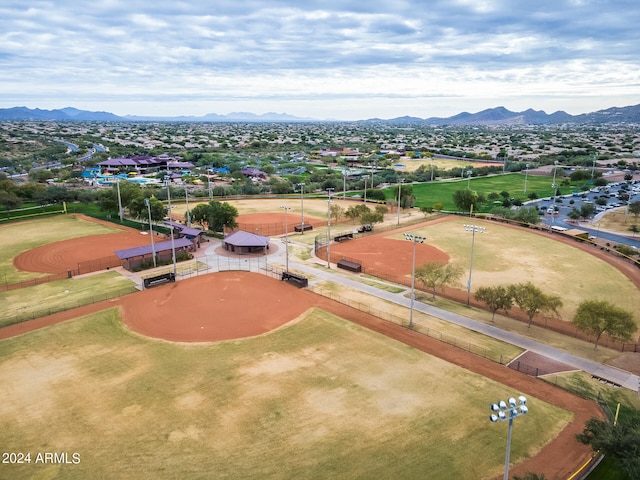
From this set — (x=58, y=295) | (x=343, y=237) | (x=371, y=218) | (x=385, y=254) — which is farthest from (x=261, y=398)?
(x=371, y=218)

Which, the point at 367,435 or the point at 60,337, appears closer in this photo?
the point at 367,435

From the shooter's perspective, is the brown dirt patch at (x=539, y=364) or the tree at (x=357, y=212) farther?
the tree at (x=357, y=212)

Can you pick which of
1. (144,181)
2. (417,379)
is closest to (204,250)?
(417,379)

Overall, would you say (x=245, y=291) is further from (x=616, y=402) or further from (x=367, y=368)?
(x=616, y=402)

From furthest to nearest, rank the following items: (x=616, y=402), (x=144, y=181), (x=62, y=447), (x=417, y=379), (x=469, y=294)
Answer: (x=144, y=181) → (x=469, y=294) → (x=417, y=379) → (x=616, y=402) → (x=62, y=447)

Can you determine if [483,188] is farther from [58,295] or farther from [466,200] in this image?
[58,295]

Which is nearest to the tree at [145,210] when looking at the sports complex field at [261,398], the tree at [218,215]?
the tree at [218,215]

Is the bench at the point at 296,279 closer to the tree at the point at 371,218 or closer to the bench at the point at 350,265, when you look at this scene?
the bench at the point at 350,265
